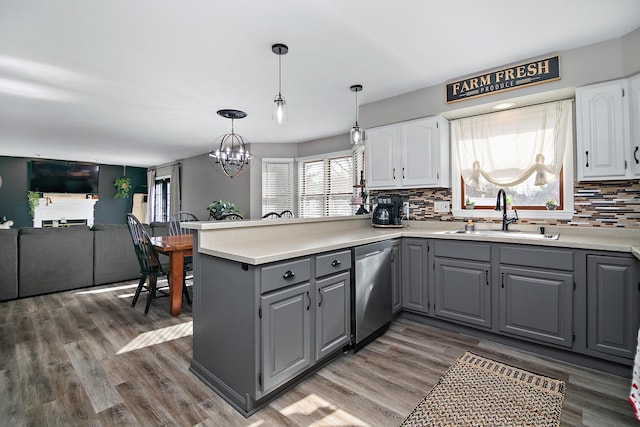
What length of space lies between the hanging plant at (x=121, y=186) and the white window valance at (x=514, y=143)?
383 inches

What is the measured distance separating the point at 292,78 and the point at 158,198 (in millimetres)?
8068

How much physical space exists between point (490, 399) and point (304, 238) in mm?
1602

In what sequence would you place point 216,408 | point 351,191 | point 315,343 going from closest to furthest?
point 216,408
point 315,343
point 351,191

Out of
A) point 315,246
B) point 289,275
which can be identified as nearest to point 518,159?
point 315,246

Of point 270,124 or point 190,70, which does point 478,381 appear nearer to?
point 190,70

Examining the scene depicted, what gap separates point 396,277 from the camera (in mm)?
3002

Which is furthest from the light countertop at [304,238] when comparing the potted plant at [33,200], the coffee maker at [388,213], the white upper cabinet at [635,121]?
the potted plant at [33,200]

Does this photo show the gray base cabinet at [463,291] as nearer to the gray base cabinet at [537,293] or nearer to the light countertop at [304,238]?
the gray base cabinet at [537,293]

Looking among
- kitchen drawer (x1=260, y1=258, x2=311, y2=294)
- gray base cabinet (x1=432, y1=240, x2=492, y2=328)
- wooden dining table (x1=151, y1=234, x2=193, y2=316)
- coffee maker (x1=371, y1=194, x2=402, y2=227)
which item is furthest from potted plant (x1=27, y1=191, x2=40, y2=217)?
gray base cabinet (x1=432, y1=240, x2=492, y2=328)

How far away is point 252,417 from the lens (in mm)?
1716

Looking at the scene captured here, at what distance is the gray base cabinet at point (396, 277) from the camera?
9.56 feet

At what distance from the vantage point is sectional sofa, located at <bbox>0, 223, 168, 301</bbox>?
3814mm

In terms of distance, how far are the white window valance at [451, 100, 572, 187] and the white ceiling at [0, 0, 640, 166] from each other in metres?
0.55

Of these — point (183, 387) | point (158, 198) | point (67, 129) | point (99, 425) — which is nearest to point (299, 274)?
point (183, 387)
